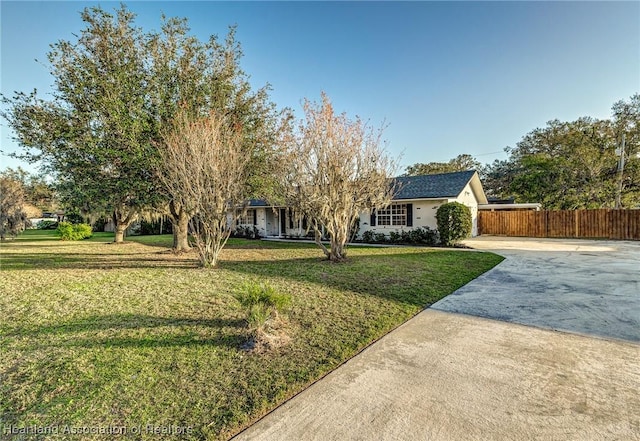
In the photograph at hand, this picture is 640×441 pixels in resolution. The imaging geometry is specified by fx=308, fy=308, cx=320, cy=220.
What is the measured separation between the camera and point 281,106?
12.1 m

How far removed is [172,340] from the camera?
3.85 meters

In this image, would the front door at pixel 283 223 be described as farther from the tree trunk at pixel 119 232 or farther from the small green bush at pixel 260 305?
the small green bush at pixel 260 305

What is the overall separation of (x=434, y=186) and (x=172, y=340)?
15781mm

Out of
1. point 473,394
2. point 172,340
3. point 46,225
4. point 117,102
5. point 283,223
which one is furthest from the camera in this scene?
point 46,225

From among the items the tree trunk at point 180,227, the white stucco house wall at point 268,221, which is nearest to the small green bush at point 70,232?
the white stucco house wall at point 268,221

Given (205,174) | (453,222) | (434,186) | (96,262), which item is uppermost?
(434,186)

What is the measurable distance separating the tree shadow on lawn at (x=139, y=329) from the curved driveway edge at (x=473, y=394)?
62.8 inches

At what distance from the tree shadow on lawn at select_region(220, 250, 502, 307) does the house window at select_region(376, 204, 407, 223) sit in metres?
5.52

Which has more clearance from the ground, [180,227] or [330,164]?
[330,164]

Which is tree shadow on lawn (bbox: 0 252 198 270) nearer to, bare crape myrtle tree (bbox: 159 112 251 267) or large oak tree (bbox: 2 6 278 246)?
bare crape myrtle tree (bbox: 159 112 251 267)

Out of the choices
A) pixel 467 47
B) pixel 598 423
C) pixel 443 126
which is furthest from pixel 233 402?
pixel 443 126

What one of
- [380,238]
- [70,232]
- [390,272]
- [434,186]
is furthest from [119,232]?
[434,186]

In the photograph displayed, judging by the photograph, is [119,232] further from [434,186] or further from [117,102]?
[434,186]

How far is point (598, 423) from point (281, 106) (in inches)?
476
